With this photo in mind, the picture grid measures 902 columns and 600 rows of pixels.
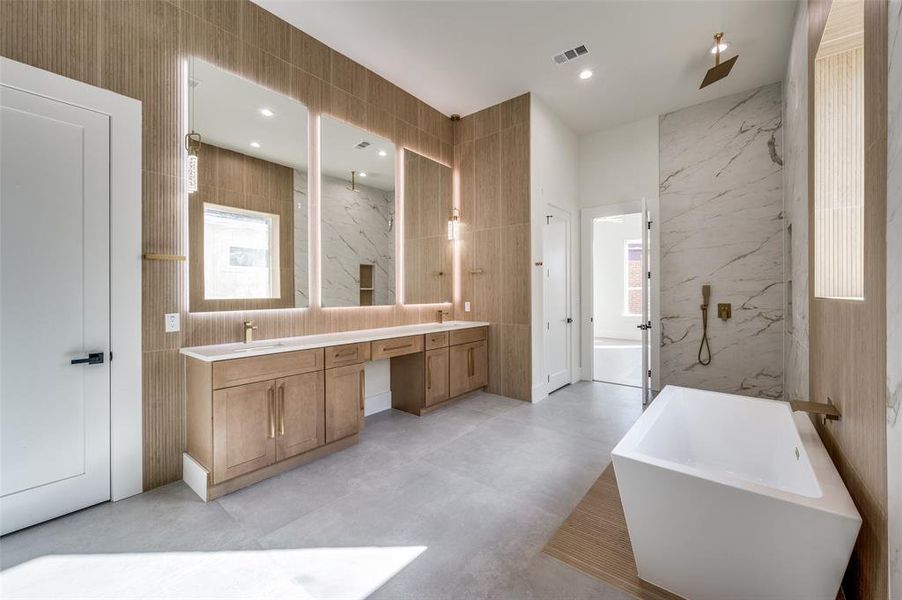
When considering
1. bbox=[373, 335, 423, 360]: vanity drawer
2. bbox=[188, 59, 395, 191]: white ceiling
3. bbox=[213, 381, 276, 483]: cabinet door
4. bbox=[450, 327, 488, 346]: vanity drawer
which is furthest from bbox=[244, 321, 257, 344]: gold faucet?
bbox=[450, 327, 488, 346]: vanity drawer

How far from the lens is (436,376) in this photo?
12.8 ft

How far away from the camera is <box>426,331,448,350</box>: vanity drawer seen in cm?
377

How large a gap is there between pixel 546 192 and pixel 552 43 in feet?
5.15

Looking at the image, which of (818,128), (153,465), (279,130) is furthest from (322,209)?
(818,128)

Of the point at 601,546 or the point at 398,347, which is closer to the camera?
the point at 601,546

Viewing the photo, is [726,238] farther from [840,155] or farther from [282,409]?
[282,409]

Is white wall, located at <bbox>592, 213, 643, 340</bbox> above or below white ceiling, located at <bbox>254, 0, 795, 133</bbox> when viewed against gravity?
below

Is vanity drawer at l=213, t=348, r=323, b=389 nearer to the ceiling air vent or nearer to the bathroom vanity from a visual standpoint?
the bathroom vanity

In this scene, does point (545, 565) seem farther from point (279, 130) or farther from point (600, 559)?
point (279, 130)

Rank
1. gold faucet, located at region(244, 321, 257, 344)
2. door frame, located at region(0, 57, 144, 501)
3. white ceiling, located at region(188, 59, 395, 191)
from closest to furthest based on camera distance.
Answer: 1. door frame, located at region(0, 57, 144, 501)
2. white ceiling, located at region(188, 59, 395, 191)
3. gold faucet, located at region(244, 321, 257, 344)

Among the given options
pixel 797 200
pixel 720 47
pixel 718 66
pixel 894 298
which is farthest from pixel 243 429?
pixel 720 47

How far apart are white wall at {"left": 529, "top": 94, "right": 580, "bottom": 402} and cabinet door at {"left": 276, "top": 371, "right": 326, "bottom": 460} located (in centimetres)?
245

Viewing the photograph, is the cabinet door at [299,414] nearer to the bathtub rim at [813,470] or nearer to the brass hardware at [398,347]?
the brass hardware at [398,347]

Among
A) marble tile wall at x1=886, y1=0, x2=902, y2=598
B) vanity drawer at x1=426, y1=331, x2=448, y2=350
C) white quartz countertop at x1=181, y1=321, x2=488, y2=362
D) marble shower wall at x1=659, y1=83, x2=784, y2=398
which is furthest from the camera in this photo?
marble shower wall at x1=659, y1=83, x2=784, y2=398
